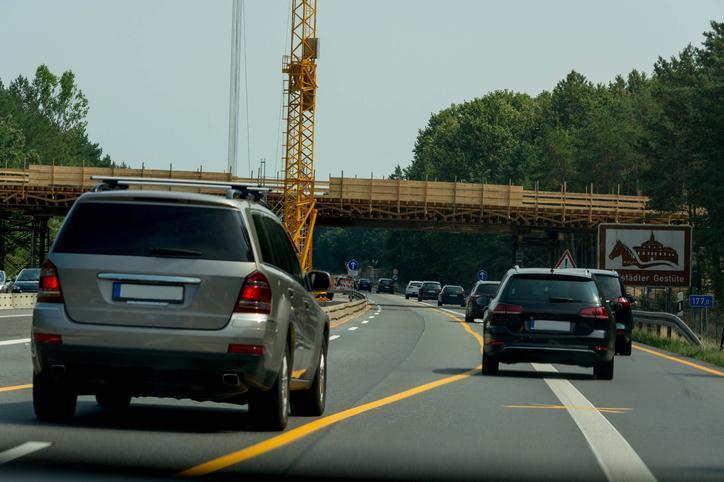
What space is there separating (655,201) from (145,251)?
6912 centimetres

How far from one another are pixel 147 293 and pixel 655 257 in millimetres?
35297

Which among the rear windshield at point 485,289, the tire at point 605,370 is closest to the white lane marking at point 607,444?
the tire at point 605,370

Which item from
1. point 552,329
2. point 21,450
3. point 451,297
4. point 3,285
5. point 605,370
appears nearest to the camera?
point 21,450

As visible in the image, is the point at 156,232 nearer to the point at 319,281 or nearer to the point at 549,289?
the point at 319,281

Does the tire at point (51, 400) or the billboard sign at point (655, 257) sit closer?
the tire at point (51, 400)

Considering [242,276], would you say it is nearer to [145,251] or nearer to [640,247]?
[145,251]

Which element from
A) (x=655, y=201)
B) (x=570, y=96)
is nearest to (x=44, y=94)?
(x=570, y=96)

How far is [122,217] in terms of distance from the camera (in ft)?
33.5

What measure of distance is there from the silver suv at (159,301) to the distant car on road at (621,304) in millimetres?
17194

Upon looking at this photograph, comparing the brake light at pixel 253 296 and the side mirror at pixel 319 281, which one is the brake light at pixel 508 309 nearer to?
the side mirror at pixel 319 281

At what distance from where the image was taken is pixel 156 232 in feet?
33.4

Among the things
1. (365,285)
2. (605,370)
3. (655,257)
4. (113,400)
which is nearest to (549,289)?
(605,370)

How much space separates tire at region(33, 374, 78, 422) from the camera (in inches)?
417

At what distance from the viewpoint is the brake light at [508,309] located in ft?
62.3
